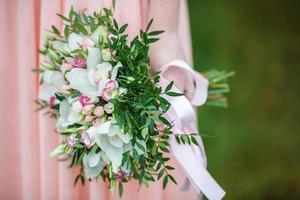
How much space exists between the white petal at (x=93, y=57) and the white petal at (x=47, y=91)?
0.47ft

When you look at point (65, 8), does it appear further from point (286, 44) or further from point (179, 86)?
point (286, 44)

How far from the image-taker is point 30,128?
0.85m

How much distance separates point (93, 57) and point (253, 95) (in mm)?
1494

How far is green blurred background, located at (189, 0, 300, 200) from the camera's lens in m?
1.95

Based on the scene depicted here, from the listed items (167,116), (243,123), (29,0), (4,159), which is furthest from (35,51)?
(243,123)

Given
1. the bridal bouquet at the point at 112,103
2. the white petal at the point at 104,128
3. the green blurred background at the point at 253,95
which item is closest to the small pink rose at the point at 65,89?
the bridal bouquet at the point at 112,103

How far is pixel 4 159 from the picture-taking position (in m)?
0.86

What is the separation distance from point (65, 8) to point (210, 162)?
1349 millimetres

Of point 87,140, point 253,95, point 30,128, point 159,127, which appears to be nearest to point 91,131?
point 87,140

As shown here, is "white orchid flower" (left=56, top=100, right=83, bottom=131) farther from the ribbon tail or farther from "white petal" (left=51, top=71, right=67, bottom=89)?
the ribbon tail

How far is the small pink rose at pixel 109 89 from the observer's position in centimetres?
61

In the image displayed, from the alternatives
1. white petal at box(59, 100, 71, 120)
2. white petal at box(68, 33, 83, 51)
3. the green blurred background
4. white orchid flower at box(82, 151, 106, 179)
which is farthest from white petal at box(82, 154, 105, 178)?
the green blurred background

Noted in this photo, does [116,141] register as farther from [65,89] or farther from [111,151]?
[65,89]

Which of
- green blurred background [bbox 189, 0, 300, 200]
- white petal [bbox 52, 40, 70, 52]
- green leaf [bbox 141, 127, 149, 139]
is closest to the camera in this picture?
green leaf [bbox 141, 127, 149, 139]
